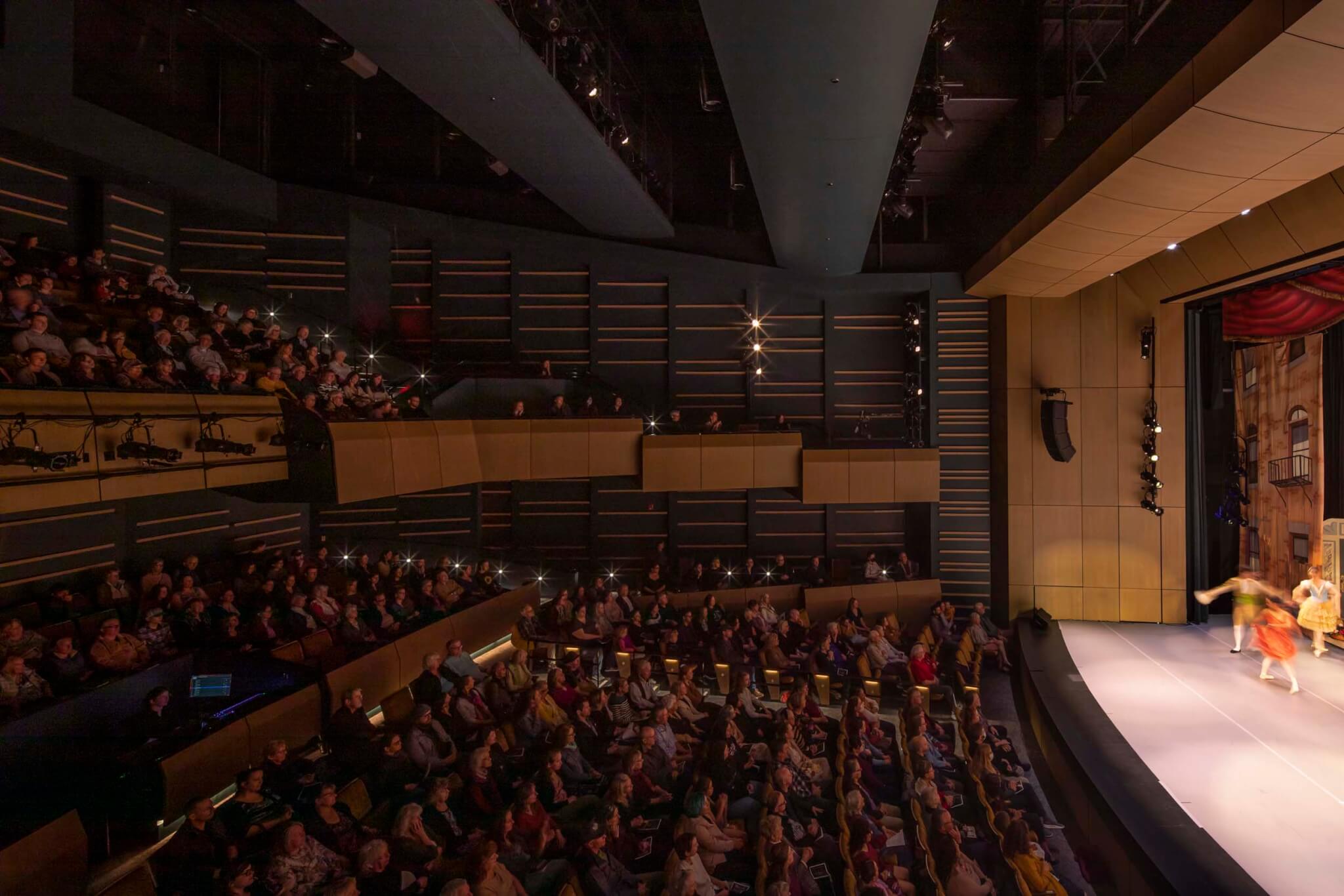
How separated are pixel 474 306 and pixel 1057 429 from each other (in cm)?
884

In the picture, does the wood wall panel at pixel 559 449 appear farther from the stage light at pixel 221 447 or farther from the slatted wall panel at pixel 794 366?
the stage light at pixel 221 447

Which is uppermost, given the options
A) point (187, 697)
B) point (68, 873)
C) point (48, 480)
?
point (48, 480)

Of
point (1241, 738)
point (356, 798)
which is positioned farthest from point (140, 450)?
point (1241, 738)

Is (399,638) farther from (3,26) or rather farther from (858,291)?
(858,291)

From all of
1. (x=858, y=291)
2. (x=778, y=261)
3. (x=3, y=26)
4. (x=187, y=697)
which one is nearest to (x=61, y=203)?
(x=3, y=26)

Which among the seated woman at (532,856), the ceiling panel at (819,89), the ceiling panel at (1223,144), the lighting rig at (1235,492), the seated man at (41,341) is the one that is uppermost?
the ceiling panel at (819,89)

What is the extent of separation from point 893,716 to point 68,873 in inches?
264

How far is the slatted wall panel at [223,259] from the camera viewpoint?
29.4ft

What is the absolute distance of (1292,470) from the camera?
908 centimetres

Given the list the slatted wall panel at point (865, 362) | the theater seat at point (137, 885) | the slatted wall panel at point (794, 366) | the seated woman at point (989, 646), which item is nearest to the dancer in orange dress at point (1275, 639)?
the seated woman at point (989, 646)

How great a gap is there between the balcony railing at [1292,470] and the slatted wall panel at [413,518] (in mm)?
11337

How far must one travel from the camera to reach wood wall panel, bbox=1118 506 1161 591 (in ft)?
31.2

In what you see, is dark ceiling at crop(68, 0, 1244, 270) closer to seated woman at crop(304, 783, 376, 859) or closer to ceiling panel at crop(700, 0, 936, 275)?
ceiling panel at crop(700, 0, 936, 275)

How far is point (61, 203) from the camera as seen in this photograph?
7.24 metres
